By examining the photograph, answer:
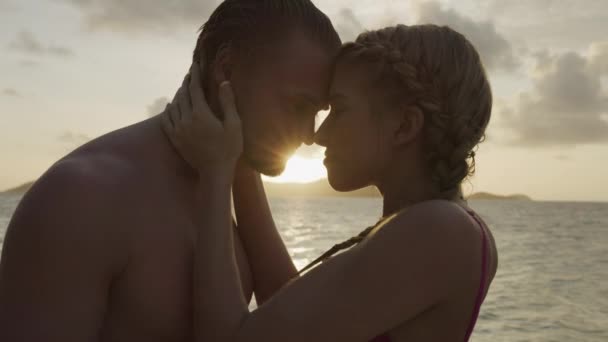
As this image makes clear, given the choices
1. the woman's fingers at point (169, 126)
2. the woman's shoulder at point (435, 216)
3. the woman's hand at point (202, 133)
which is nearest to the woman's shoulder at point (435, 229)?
the woman's shoulder at point (435, 216)

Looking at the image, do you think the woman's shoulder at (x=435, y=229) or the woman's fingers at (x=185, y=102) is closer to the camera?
the woman's shoulder at (x=435, y=229)

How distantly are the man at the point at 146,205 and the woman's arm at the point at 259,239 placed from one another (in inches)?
1.9

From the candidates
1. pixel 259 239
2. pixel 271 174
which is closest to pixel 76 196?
pixel 271 174

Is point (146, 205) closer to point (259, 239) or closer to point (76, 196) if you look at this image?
point (76, 196)

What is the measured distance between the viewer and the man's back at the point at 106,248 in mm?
2061

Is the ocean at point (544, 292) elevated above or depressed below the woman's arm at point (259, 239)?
below

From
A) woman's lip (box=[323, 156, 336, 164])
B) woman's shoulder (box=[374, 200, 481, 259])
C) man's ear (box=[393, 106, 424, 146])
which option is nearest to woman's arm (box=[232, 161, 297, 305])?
woman's lip (box=[323, 156, 336, 164])

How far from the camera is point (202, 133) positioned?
2.65m

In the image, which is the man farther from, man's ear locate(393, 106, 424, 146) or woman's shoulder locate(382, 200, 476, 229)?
woman's shoulder locate(382, 200, 476, 229)

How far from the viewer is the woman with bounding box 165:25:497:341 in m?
2.15

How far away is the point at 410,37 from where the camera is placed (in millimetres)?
2551

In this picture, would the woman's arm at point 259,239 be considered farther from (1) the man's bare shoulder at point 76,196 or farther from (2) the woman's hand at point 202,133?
(1) the man's bare shoulder at point 76,196

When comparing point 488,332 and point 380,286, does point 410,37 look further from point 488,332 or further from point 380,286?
point 488,332

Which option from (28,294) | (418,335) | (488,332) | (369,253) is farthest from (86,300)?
(488,332)
